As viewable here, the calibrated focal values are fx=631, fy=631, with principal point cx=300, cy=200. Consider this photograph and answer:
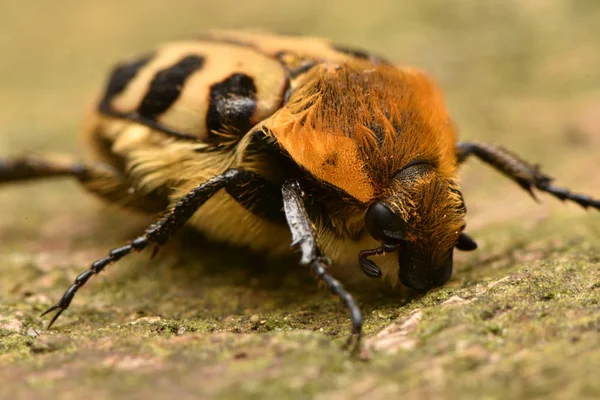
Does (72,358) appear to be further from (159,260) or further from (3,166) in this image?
(3,166)

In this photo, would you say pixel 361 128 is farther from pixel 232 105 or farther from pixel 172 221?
pixel 172 221

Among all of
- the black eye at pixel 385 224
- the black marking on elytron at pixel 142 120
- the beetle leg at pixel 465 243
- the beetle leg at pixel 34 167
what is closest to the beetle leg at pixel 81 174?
the beetle leg at pixel 34 167

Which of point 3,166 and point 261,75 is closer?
point 261,75

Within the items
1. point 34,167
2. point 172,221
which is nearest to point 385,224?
point 172,221

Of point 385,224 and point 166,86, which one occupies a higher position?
point 166,86

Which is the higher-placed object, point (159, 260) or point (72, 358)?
point (72, 358)

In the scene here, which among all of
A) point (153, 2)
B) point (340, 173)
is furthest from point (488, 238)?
point (153, 2)

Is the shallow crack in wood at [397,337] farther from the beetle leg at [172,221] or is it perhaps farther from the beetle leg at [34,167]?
the beetle leg at [34,167]

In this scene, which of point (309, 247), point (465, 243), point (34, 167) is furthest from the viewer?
point (34, 167)
